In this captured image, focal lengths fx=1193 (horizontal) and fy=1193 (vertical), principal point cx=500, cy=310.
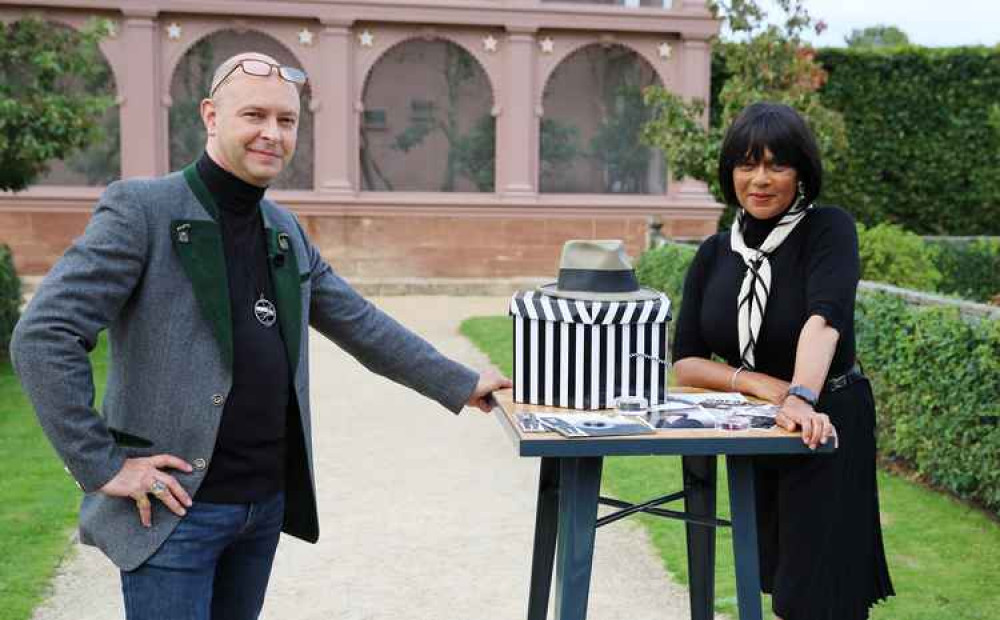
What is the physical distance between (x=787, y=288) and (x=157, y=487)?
176 centimetres

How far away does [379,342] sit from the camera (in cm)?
326

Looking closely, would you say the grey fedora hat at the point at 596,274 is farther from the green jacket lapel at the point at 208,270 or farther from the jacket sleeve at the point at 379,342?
the green jacket lapel at the point at 208,270

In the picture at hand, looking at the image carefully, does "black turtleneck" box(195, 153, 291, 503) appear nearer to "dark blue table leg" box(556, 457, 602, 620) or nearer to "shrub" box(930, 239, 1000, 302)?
"dark blue table leg" box(556, 457, 602, 620)

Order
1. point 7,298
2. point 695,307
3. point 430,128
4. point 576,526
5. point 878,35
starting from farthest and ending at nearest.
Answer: point 878,35, point 430,128, point 7,298, point 695,307, point 576,526

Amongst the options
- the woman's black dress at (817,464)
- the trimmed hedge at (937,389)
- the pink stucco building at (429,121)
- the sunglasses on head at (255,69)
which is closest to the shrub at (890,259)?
the trimmed hedge at (937,389)

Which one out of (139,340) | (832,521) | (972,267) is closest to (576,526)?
(832,521)

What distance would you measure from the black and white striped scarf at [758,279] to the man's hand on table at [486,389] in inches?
27.0

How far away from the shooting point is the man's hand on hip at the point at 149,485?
251cm

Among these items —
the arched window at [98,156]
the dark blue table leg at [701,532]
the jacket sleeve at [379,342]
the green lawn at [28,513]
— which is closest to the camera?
the jacket sleeve at [379,342]

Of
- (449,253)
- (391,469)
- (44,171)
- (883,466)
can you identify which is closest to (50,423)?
(391,469)

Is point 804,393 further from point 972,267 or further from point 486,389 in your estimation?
point 972,267

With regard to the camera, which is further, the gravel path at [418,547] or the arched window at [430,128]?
the arched window at [430,128]

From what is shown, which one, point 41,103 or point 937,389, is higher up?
point 41,103

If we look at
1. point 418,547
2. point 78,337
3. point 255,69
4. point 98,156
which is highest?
point 98,156
